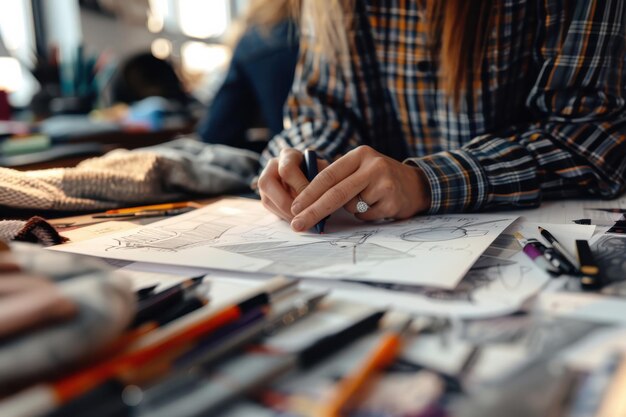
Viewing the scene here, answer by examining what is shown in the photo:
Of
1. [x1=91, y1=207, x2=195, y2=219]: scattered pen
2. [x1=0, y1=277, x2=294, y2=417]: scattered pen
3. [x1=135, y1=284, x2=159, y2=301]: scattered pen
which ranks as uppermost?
[x1=0, y1=277, x2=294, y2=417]: scattered pen

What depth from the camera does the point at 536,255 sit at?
0.40 metres

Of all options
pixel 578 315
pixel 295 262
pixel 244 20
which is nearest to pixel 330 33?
pixel 244 20

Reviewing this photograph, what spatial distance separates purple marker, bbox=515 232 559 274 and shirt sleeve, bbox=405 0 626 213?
0.47 feet

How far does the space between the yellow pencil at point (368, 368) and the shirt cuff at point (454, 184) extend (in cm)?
30

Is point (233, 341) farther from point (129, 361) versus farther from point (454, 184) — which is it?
point (454, 184)

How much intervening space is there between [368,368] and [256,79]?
82 cm

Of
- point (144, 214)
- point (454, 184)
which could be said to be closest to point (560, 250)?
point (454, 184)

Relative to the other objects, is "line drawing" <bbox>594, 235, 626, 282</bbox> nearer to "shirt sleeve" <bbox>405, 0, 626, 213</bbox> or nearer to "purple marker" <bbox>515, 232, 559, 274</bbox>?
"purple marker" <bbox>515, 232, 559, 274</bbox>

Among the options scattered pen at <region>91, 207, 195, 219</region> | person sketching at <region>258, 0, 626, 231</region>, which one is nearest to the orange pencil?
scattered pen at <region>91, 207, 195, 219</region>

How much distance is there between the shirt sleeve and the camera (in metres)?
0.59

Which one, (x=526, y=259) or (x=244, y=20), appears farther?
(x=244, y=20)

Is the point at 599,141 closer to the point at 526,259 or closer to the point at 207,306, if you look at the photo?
the point at 526,259

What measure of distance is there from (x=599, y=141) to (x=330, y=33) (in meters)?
0.37

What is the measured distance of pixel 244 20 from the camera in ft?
3.40
